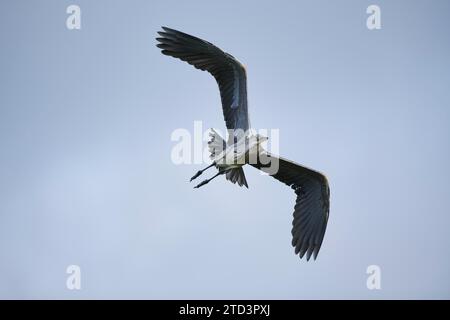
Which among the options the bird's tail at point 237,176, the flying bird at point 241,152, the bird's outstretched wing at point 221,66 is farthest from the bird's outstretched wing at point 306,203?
the bird's outstretched wing at point 221,66

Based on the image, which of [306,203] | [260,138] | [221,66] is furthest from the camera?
[306,203]

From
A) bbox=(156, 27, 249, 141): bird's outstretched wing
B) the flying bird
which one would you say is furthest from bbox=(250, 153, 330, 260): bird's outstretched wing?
bbox=(156, 27, 249, 141): bird's outstretched wing

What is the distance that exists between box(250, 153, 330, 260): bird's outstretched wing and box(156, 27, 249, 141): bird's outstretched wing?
3.88 feet

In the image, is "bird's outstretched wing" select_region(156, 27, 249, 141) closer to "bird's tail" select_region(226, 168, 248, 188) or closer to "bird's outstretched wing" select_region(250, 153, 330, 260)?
"bird's tail" select_region(226, 168, 248, 188)

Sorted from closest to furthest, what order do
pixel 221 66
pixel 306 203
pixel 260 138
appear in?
pixel 260 138 < pixel 221 66 < pixel 306 203

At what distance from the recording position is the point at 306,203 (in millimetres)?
15258

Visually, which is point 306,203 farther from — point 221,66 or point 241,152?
point 221,66

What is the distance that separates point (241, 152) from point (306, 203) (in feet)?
7.76

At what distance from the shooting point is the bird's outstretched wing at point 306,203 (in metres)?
14.9

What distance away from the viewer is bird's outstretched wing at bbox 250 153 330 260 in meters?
14.9

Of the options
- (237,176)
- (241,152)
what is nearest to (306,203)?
(237,176)
